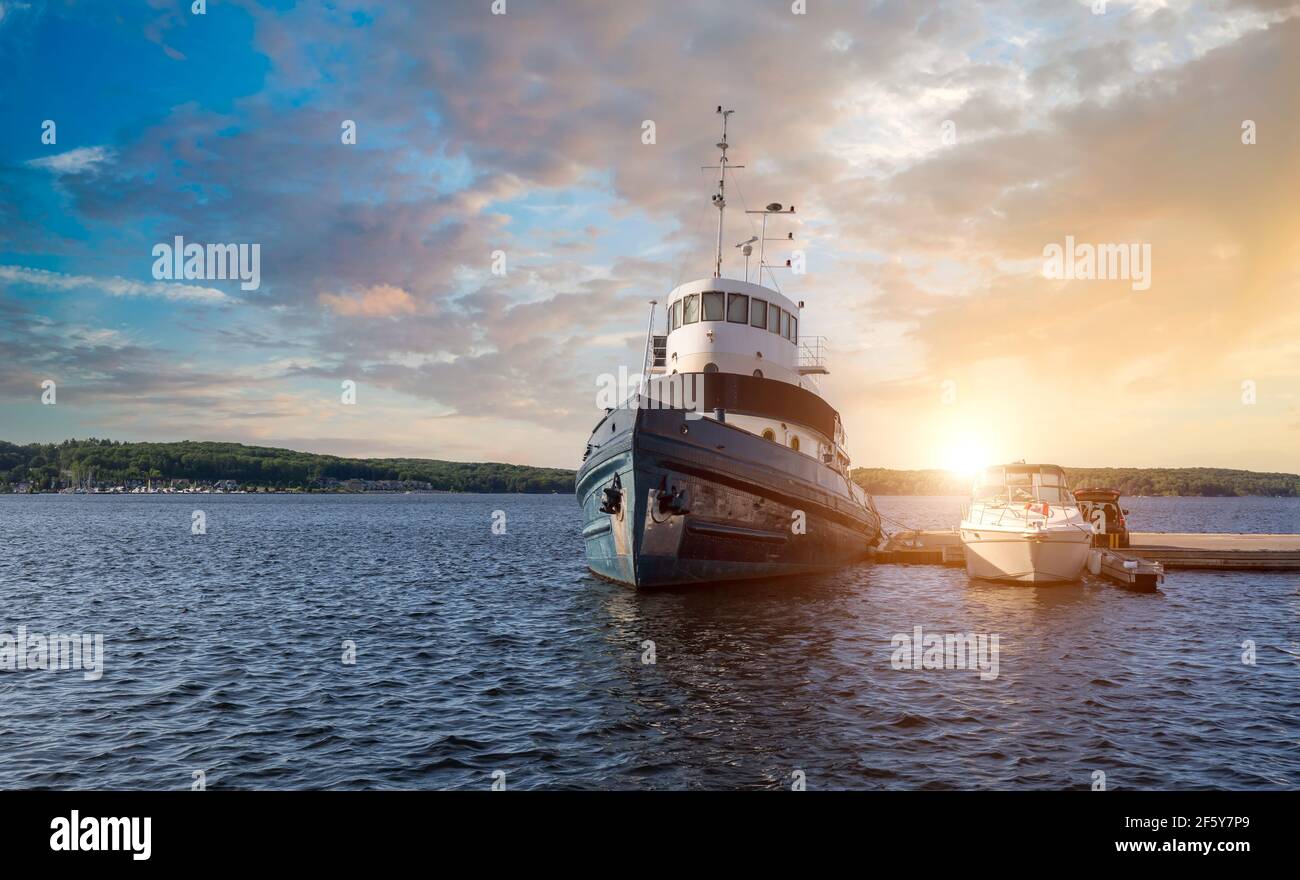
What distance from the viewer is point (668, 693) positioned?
12836 mm

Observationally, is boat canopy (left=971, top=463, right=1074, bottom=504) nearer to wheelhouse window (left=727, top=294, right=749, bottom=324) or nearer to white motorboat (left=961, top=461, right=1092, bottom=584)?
white motorboat (left=961, top=461, right=1092, bottom=584)

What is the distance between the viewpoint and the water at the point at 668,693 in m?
Answer: 9.66

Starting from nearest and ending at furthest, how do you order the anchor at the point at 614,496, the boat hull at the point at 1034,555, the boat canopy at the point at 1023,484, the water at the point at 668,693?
1. the water at the point at 668,693
2. the anchor at the point at 614,496
3. the boat hull at the point at 1034,555
4. the boat canopy at the point at 1023,484

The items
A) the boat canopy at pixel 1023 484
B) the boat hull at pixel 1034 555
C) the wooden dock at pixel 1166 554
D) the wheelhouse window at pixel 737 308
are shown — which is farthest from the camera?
the boat canopy at pixel 1023 484

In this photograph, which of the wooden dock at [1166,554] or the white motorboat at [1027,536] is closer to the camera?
the white motorboat at [1027,536]

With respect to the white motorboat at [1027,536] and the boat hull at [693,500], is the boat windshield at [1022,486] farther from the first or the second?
the boat hull at [693,500]

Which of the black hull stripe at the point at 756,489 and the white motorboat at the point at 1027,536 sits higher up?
the black hull stripe at the point at 756,489

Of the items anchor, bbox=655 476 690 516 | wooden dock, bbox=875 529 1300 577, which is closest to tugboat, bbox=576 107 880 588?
anchor, bbox=655 476 690 516

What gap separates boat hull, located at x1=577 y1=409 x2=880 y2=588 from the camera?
20.1m

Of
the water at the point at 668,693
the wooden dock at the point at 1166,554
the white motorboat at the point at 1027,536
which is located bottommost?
the water at the point at 668,693

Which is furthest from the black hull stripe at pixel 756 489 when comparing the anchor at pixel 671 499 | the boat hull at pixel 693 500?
the anchor at pixel 671 499

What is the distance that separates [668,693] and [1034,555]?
16.8 meters

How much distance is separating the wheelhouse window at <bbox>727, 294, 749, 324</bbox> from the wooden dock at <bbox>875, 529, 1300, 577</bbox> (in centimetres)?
1330
